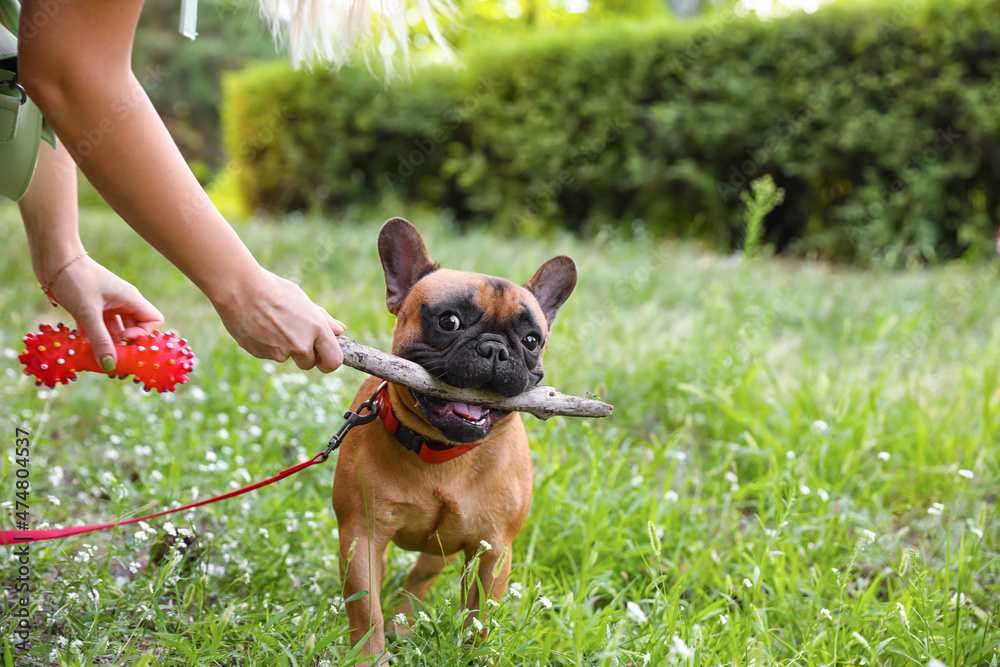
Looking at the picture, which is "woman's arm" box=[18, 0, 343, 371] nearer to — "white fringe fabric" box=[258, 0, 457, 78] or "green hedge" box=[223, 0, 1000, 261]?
"white fringe fabric" box=[258, 0, 457, 78]

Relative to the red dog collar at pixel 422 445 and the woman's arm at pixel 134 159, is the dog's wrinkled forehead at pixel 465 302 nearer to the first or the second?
the red dog collar at pixel 422 445

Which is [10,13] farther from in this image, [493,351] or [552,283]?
[552,283]

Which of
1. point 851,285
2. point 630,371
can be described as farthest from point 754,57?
point 630,371

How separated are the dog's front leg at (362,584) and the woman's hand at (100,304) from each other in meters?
0.82

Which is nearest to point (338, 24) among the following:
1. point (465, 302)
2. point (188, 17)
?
point (188, 17)

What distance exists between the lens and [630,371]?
4.68 metres

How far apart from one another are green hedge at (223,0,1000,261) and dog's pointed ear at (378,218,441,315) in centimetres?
464

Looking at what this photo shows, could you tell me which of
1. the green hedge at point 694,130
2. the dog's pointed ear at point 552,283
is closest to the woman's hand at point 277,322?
the dog's pointed ear at point 552,283

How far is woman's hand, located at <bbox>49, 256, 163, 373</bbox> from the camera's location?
200cm

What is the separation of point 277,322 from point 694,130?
827cm

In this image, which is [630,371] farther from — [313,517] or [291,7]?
[291,7]

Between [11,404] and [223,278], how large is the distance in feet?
9.43

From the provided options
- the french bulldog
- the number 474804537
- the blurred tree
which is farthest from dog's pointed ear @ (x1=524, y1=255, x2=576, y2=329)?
the blurred tree

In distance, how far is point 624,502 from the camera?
322 cm
